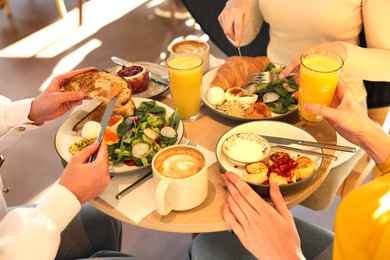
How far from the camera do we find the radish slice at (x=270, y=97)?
4.71 feet

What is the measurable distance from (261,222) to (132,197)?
0.35 metres

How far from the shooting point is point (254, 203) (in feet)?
3.57

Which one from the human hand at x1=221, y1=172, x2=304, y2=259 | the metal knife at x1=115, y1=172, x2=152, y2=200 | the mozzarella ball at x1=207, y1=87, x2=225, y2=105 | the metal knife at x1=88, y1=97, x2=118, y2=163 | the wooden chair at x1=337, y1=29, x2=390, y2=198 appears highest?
the metal knife at x1=88, y1=97, x2=118, y2=163

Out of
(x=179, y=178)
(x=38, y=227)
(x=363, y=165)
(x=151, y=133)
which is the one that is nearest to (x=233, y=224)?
(x=179, y=178)

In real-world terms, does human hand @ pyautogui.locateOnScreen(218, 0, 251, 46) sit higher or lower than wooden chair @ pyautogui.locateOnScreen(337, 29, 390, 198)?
higher

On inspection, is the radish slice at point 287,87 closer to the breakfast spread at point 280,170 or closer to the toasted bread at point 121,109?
the breakfast spread at point 280,170

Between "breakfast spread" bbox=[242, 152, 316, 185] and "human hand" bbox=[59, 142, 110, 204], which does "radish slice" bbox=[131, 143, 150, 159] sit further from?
"breakfast spread" bbox=[242, 152, 316, 185]

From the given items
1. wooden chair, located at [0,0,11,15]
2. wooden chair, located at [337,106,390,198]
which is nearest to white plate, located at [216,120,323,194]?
wooden chair, located at [337,106,390,198]

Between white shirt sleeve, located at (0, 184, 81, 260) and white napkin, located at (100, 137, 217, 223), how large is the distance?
3.8 inches

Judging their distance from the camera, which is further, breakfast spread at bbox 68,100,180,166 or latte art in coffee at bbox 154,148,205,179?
breakfast spread at bbox 68,100,180,166

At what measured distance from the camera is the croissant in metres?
1.52

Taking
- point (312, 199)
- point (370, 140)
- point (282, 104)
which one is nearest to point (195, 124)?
point (282, 104)

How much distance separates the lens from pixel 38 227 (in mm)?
1069

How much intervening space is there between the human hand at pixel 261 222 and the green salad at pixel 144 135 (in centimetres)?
26
